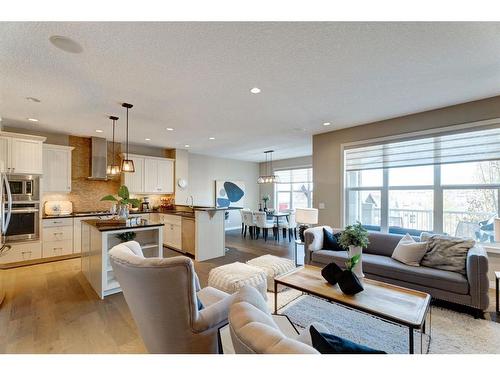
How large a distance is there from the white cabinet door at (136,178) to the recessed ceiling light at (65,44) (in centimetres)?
406

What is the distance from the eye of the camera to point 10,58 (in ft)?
7.22

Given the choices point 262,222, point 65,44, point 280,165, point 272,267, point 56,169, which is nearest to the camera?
point 65,44

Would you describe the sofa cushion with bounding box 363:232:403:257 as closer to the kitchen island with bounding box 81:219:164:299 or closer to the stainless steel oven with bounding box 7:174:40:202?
the kitchen island with bounding box 81:219:164:299

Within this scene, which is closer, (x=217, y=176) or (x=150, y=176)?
(x=150, y=176)

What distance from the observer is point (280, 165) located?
9.38 meters

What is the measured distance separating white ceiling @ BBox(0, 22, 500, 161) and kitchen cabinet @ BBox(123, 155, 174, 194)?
1.88 m

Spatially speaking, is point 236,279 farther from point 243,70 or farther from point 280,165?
point 280,165

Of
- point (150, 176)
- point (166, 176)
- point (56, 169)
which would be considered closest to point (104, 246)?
point (56, 169)

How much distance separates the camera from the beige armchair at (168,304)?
4.37 feet

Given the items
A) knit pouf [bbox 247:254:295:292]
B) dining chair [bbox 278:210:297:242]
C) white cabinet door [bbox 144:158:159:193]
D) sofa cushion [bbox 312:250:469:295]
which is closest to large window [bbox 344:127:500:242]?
sofa cushion [bbox 312:250:469:295]

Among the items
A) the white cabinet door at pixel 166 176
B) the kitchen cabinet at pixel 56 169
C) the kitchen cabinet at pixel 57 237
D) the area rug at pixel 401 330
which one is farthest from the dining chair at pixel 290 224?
the kitchen cabinet at pixel 56 169

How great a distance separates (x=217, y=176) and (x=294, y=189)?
2988 millimetres

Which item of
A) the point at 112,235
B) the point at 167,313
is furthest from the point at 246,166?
the point at 167,313

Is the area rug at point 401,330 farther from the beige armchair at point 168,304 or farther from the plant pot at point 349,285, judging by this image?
the beige armchair at point 168,304
